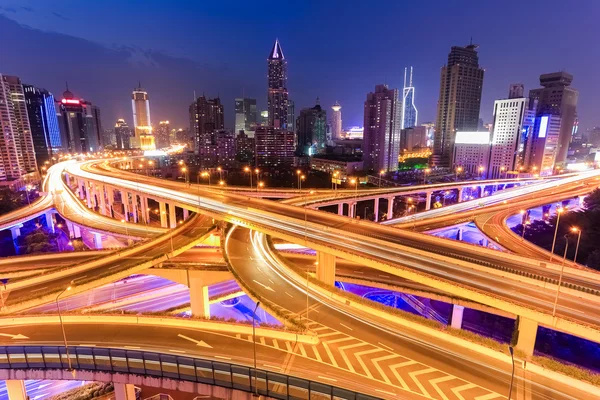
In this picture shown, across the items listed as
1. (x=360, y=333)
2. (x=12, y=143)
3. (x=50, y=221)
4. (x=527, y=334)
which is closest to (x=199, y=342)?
(x=360, y=333)

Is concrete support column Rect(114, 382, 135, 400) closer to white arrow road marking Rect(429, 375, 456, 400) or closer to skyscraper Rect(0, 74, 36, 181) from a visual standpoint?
white arrow road marking Rect(429, 375, 456, 400)

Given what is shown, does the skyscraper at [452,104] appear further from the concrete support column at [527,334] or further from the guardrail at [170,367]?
the guardrail at [170,367]

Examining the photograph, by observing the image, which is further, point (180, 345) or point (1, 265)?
point (1, 265)

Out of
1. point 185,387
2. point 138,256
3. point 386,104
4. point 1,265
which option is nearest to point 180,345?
point 185,387

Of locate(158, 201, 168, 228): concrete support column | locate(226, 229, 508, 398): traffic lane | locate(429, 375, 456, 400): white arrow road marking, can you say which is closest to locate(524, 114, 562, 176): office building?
locate(158, 201, 168, 228): concrete support column

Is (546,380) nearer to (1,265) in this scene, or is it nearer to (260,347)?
(260,347)
